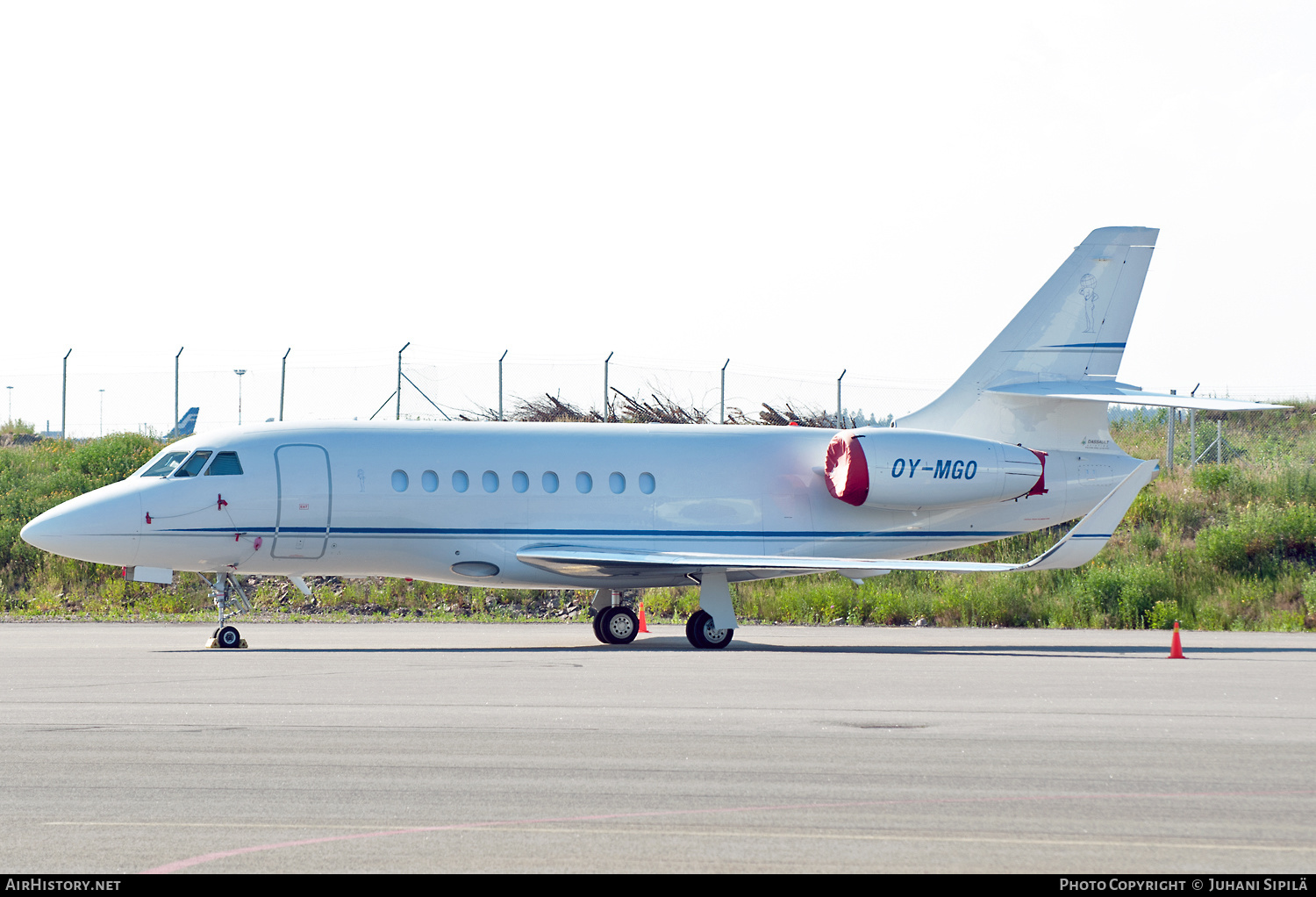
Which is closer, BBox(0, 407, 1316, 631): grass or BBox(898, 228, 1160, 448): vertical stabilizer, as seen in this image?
BBox(898, 228, 1160, 448): vertical stabilizer

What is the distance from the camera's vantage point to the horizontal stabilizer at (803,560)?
818 inches

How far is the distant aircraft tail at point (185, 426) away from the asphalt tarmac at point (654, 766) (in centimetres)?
2204

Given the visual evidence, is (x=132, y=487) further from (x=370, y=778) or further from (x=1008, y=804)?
(x=1008, y=804)

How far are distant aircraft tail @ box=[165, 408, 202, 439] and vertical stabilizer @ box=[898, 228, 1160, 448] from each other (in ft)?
73.5

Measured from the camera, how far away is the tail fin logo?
25.1 meters

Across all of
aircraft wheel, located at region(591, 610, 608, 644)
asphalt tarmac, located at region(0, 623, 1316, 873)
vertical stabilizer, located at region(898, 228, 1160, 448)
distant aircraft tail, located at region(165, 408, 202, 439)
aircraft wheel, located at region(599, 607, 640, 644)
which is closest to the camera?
asphalt tarmac, located at region(0, 623, 1316, 873)

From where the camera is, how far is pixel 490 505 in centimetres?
2247

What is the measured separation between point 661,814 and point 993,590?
2304 centimetres

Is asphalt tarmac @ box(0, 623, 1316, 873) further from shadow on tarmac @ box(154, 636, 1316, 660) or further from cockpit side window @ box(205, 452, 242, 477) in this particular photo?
cockpit side window @ box(205, 452, 242, 477)

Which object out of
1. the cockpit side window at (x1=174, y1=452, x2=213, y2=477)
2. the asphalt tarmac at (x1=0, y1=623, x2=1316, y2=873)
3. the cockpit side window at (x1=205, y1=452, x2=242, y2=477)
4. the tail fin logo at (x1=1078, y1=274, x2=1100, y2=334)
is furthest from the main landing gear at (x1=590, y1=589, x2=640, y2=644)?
the tail fin logo at (x1=1078, y1=274, x2=1100, y2=334)

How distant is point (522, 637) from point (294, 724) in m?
12.4

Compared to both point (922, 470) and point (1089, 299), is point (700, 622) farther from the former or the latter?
point (1089, 299)

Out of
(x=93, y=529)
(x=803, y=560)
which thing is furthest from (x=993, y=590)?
(x=93, y=529)
